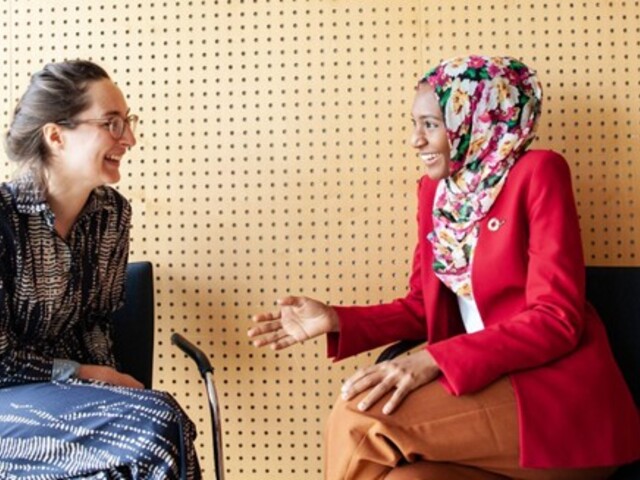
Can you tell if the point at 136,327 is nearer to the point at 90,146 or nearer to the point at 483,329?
the point at 90,146

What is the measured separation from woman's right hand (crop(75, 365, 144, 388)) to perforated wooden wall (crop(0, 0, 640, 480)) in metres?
0.62

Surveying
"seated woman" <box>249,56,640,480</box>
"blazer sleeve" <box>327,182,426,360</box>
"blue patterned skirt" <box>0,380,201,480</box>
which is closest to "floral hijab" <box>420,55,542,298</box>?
"seated woman" <box>249,56,640,480</box>

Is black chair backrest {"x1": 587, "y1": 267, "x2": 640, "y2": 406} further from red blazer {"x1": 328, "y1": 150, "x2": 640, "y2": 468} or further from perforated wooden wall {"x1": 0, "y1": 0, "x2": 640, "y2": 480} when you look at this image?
perforated wooden wall {"x1": 0, "y1": 0, "x2": 640, "y2": 480}

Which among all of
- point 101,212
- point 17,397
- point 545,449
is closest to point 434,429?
point 545,449

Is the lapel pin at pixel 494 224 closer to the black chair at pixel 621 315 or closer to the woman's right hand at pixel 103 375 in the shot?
the black chair at pixel 621 315

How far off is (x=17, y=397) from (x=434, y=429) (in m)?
1.06

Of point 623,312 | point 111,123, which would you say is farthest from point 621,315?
point 111,123

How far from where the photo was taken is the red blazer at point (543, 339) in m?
1.89

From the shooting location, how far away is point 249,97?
9.22 ft

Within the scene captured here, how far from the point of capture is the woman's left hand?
189cm

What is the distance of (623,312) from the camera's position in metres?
2.29

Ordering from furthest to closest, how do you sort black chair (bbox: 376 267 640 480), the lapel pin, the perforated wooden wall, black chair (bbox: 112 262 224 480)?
1. the perforated wooden wall
2. black chair (bbox: 112 262 224 480)
3. black chair (bbox: 376 267 640 480)
4. the lapel pin

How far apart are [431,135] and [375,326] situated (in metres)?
0.57

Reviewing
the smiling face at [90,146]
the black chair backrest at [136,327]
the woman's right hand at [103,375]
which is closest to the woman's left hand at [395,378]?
the woman's right hand at [103,375]
